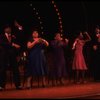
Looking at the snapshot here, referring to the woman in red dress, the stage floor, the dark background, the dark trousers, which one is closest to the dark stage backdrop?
the dark background

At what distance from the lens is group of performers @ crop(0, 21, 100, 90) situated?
18.3 m

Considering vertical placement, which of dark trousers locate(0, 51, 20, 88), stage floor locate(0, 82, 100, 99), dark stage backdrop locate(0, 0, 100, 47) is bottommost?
stage floor locate(0, 82, 100, 99)

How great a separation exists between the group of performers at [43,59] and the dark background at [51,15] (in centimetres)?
398

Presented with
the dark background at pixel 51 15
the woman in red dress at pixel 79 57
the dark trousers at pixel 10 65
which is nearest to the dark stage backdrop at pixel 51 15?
the dark background at pixel 51 15

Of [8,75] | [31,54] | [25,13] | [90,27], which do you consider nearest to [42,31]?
[25,13]

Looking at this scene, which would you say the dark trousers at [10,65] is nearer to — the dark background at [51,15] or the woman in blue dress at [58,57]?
the woman in blue dress at [58,57]

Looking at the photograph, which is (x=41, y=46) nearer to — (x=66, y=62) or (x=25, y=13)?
(x=66, y=62)

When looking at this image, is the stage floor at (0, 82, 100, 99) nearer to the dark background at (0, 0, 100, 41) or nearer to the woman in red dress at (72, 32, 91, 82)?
the woman in red dress at (72, 32, 91, 82)

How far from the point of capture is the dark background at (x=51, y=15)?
24.9m

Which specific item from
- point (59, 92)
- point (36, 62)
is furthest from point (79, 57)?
point (59, 92)

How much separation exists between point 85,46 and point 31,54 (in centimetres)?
390

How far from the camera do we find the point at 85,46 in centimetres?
2208

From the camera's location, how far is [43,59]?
19000mm

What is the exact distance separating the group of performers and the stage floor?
1.76 ft
